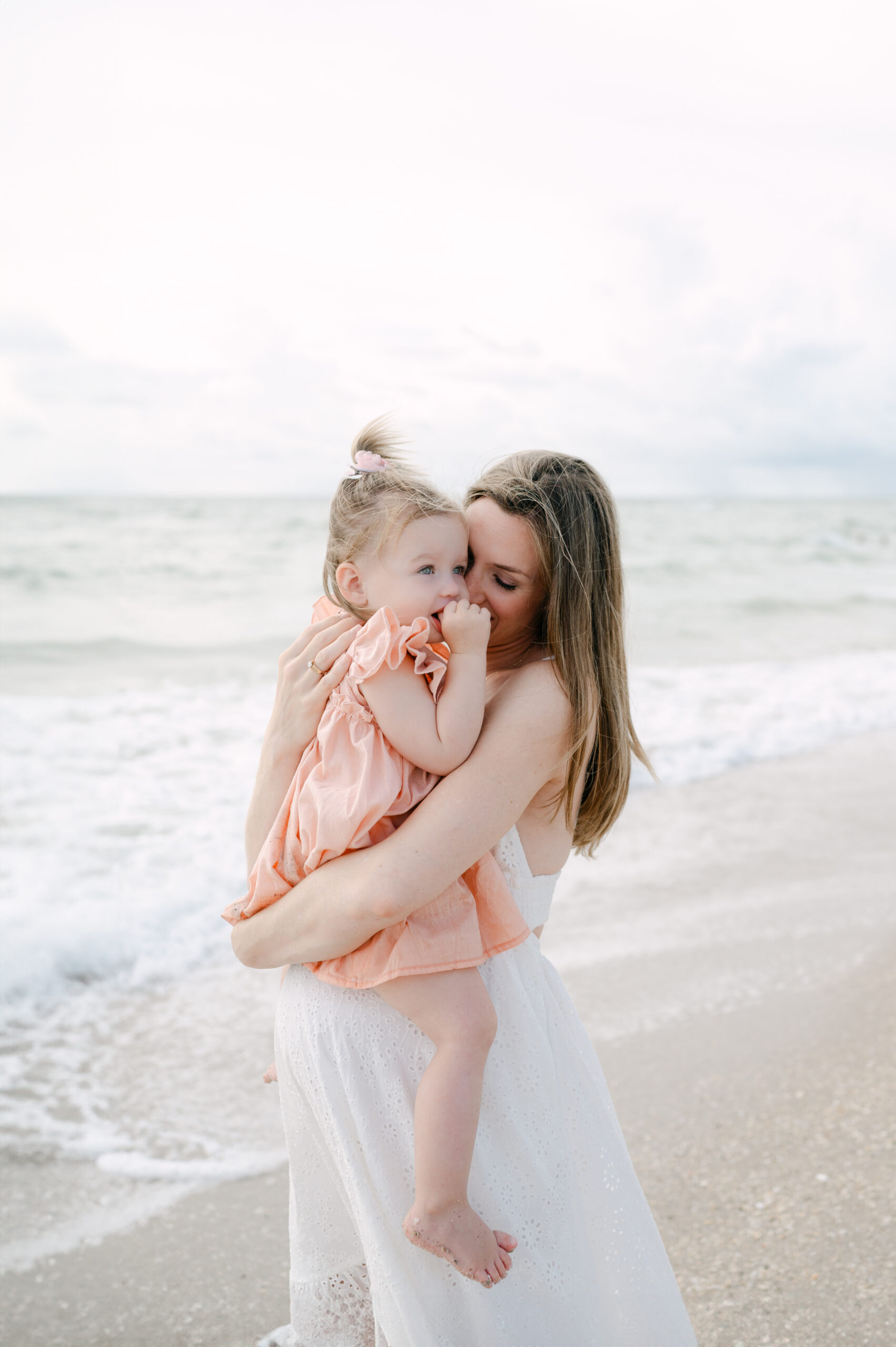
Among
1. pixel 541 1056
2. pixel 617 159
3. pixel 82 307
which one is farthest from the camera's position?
pixel 617 159

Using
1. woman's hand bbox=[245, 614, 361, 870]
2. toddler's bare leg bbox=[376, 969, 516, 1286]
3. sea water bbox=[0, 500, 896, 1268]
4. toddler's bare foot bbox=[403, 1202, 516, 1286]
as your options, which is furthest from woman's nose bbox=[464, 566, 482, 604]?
sea water bbox=[0, 500, 896, 1268]

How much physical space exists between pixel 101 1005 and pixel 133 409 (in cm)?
1798

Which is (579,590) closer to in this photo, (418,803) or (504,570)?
(504,570)

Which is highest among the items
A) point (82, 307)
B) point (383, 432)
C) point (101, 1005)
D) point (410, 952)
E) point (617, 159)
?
point (617, 159)

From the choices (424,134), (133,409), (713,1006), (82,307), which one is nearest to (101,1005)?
(713,1006)

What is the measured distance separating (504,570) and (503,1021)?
31.1 inches

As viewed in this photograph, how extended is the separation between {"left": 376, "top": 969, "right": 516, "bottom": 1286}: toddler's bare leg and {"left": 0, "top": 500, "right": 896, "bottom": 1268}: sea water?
170cm

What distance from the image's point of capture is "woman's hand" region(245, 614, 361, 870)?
1782 millimetres

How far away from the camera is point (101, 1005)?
4121mm

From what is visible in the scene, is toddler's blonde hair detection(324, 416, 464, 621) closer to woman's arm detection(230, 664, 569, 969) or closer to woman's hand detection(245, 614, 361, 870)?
woman's hand detection(245, 614, 361, 870)

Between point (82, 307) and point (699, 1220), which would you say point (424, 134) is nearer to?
point (82, 307)

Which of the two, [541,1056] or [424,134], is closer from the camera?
[541,1056]

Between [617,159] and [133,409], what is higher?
[617,159]

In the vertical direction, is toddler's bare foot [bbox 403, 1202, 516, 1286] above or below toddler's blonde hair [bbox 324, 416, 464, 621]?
below
